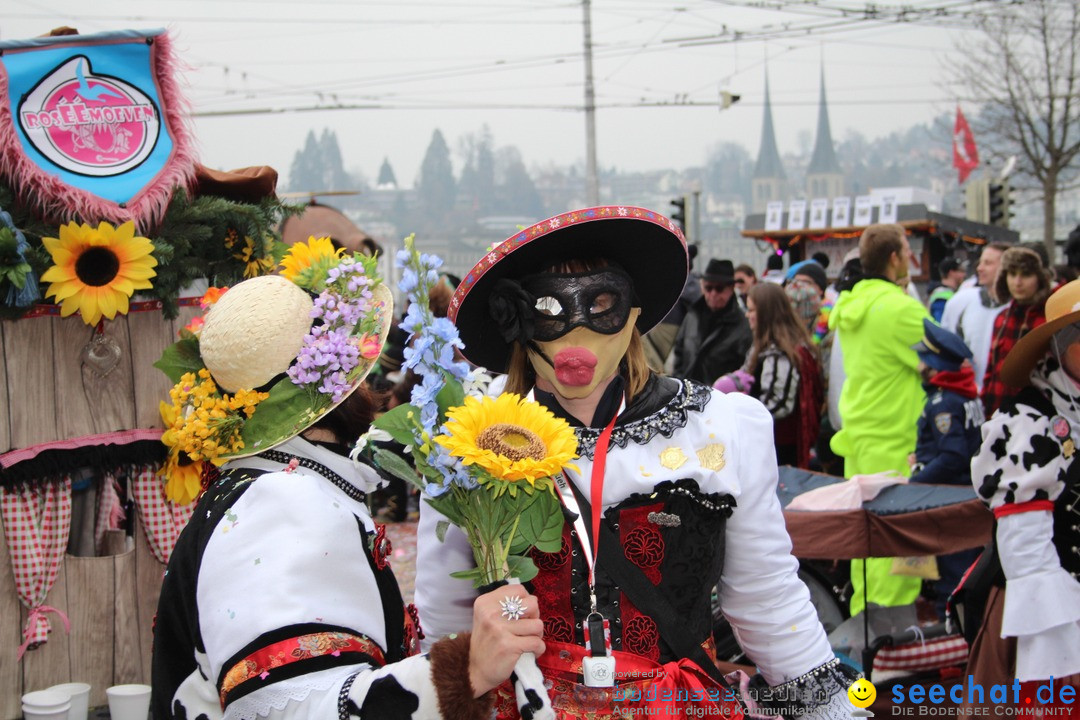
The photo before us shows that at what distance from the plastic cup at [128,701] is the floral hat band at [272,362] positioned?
4.48ft

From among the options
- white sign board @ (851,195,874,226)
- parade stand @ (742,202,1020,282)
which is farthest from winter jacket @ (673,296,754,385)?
white sign board @ (851,195,874,226)

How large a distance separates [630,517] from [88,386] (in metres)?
2.20

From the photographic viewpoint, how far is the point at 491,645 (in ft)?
6.48

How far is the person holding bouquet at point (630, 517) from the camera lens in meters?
2.33

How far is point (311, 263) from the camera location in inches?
106

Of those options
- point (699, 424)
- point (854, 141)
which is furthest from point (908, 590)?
point (854, 141)

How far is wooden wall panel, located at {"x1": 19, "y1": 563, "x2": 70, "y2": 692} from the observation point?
358 cm

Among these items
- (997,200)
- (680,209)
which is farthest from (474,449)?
(997,200)

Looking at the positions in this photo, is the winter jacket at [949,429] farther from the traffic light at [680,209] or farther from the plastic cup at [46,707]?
the traffic light at [680,209]

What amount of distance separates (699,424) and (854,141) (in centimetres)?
8979

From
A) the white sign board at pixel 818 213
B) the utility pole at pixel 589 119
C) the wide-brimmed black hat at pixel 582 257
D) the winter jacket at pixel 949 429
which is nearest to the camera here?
the wide-brimmed black hat at pixel 582 257

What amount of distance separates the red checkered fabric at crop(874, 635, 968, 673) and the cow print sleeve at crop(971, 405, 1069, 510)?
1.53 metres

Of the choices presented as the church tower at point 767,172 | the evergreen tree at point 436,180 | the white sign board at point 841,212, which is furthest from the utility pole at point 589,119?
the church tower at point 767,172

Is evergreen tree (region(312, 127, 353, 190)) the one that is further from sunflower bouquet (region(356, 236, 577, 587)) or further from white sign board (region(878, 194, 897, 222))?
sunflower bouquet (region(356, 236, 577, 587))
